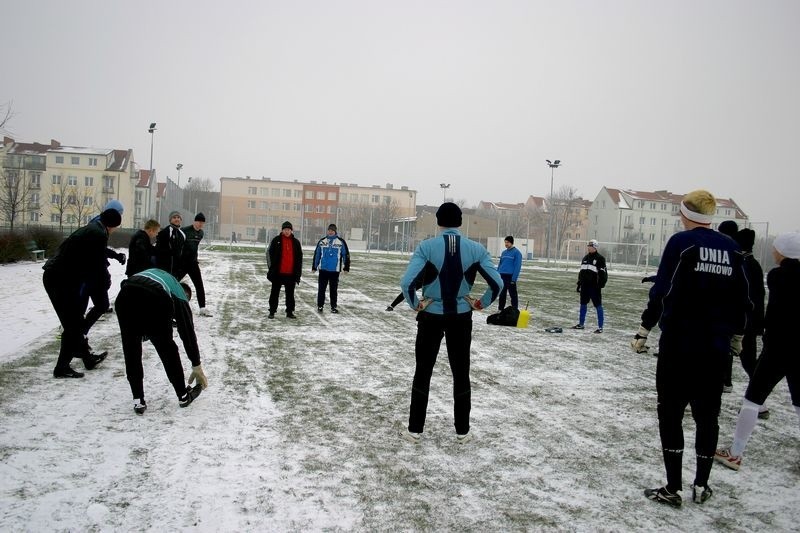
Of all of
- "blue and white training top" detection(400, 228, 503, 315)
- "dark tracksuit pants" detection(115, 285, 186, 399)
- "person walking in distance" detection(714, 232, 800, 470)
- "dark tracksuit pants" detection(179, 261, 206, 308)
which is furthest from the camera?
"dark tracksuit pants" detection(179, 261, 206, 308)

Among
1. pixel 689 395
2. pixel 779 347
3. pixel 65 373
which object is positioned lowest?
pixel 65 373

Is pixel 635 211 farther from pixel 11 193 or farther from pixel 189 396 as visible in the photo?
pixel 189 396

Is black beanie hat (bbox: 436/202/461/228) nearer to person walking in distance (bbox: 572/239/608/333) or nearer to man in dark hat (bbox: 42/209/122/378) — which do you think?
man in dark hat (bbox: 42/209/122/378)

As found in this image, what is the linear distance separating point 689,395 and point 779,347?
120 cm

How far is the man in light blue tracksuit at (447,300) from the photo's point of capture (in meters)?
4.34

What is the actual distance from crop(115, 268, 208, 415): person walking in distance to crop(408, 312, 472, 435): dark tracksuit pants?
6.86 ft

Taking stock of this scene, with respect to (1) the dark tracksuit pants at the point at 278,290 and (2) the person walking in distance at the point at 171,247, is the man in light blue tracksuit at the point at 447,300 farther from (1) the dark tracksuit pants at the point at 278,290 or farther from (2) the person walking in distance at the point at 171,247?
(1) the dark tracksuit pants at the point at 278,290

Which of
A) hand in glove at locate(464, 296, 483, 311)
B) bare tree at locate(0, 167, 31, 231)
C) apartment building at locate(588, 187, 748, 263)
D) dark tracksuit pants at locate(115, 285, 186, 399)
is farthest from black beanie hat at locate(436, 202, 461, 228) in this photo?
apartment building at locate(588, 187, 748, 263)

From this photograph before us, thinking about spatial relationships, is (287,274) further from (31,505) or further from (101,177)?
(101,177)

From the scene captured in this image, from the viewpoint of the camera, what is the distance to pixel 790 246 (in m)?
4.18

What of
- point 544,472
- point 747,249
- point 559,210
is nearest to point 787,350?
point 544,472

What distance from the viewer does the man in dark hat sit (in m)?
5.68

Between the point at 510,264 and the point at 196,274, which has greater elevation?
the point at 510,264

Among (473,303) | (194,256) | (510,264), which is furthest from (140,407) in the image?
(510,264)
